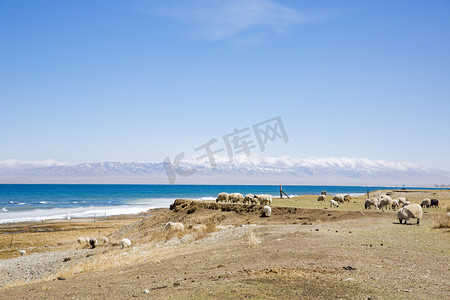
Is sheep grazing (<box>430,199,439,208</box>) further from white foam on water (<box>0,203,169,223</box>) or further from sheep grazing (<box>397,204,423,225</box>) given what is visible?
white foam on water (<box>0,203,169,223</box>)

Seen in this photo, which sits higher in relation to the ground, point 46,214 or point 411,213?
point 411,213

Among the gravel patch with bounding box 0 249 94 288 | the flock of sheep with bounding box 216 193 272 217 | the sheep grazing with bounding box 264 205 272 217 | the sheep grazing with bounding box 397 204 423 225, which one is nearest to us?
the sheep grazing with bounding box 397 204 423 225

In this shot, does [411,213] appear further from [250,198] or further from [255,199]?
[250,198]

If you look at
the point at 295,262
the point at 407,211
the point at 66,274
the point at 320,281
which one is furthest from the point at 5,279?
the point at 407,211

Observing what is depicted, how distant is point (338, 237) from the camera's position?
54.2 ft

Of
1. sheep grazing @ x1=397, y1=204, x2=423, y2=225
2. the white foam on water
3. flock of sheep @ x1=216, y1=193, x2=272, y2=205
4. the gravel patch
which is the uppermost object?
sheep grazing @ x1=397, y1=204, x2=423, y2=225

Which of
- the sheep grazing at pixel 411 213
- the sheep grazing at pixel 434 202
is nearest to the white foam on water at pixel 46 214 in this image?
the sheep grazing at pixel 434 202

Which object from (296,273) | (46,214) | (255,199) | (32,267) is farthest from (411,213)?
(46,214)

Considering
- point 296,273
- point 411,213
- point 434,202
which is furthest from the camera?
point 434,202

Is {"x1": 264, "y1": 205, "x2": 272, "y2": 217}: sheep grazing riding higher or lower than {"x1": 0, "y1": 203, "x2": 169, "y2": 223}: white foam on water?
higher

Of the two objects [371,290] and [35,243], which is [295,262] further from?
[35,243]

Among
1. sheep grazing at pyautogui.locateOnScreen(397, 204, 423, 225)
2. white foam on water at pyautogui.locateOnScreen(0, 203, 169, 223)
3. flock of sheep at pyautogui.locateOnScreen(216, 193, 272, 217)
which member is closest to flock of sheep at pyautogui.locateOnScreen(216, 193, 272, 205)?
flock of sheep at pyautogui.locateOnScreen(216, 193, 272, 217)

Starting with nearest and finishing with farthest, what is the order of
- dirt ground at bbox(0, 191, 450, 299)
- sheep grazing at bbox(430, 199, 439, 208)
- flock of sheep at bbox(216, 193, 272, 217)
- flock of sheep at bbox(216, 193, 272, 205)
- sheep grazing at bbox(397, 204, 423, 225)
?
dirt ground at bbox(0, 191, 450, 299), sheep grazing at bbox(397, 204, 423, 225), flock of sheep at bbox(216, 193, 272, 217), flock of sheep at bbox(216, 193, 272, 205), sheep grazing at bbox(430, 199, 439, 208)

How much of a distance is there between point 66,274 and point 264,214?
777 inches
